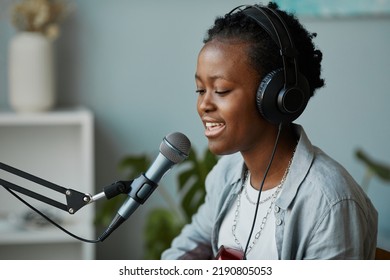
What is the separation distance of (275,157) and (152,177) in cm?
21

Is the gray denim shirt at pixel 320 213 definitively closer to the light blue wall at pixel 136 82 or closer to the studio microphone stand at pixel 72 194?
the studio microphone stand at pixel 72 194

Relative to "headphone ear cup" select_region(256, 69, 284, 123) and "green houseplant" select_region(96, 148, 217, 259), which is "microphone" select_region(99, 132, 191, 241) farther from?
"green houseplant" select_region(96, 148, 217, 259)

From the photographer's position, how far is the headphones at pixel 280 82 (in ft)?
2.90

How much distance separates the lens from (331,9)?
5.99 feet

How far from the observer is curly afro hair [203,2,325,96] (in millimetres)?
900

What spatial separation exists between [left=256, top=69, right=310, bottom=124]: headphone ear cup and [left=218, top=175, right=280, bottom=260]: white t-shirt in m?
0.10

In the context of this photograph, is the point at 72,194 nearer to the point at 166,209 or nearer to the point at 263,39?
the point at 263,39

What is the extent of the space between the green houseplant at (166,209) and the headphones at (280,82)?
1.10 metres

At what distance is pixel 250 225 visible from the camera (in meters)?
0.97

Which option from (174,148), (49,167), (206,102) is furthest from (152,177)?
(49,167)
